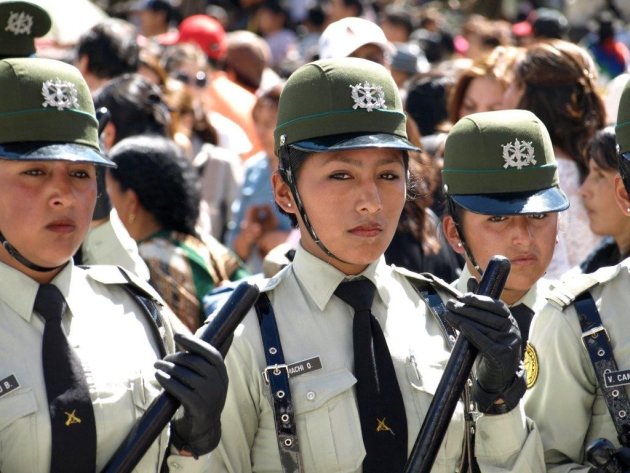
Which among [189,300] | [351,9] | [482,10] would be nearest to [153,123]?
[189,300]

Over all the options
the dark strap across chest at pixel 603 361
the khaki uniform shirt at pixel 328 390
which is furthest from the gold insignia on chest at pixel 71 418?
the dark strap across chest at pixel 603 361

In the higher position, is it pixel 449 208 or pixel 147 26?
pixel 147 26

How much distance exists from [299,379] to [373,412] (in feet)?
0.73

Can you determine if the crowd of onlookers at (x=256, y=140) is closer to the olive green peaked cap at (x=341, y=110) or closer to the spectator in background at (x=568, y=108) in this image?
the spectator in background at (x=568, y=108)

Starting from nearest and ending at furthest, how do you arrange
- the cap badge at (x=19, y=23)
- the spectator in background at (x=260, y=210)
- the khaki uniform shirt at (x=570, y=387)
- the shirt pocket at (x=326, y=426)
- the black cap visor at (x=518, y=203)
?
the shirt pocket at (x=326, y=426) → the khaki uniform shirt at (x=570, y=387) → the black cap visor at (x=518, y=203) → the cap badge at (x=19, y=23) → the spectator in background at (x=260, y=210)

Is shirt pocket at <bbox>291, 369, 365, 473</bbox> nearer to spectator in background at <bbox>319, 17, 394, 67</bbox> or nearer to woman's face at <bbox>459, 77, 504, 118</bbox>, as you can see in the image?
spectator in background at <bbox>319, 17, 394, 67</bbox>

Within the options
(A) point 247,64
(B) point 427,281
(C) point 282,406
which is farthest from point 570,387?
(A) point 247,64

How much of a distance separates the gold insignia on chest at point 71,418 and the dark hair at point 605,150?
283 centimetres

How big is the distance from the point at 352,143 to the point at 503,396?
32.0 inches

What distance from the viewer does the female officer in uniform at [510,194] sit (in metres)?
4.25

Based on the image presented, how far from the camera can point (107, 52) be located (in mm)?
7984

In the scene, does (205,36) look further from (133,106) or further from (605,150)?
(605,150)

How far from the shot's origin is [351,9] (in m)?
13.6

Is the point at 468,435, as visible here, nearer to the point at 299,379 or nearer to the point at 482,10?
the point at 299,379
